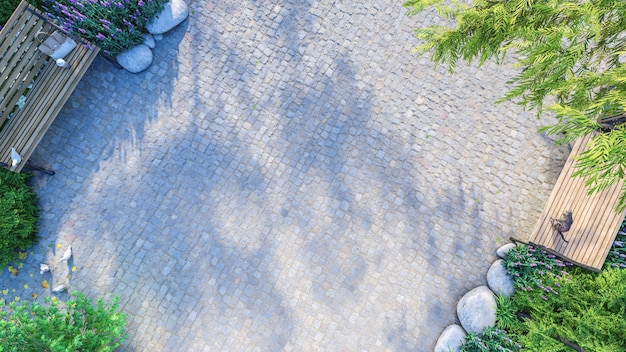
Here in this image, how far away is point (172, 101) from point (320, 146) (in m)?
2.54

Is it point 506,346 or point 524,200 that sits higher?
point 524,200

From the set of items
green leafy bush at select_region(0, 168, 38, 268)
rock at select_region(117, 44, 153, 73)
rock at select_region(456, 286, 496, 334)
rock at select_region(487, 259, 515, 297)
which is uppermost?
rock at select_region(117, 44, 153, 73)

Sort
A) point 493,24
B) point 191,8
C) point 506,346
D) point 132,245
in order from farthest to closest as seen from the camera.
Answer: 1. point 191,8
2. point 132,245
3. point 506,346
4. point 493,24

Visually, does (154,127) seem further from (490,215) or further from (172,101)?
(490,215)

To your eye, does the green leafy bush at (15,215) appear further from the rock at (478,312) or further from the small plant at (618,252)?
the small plant at (618,252)

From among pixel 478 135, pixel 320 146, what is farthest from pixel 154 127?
pixel 478 135

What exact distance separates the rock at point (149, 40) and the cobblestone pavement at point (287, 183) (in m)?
0.19

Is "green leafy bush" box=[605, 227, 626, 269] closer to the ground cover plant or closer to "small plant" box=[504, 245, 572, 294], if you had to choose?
the ground cover plant

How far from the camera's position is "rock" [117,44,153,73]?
6.39 m

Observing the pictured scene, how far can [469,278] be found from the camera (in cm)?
630

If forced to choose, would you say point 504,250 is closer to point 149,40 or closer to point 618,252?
point 618,252

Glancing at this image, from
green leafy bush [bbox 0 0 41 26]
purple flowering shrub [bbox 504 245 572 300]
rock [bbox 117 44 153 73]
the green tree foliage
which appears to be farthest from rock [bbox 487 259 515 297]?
green leafy bush [bbox 0 0 41 26]

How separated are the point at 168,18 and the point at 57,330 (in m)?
4.83

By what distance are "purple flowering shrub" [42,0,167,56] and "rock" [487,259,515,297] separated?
671 centimetres
